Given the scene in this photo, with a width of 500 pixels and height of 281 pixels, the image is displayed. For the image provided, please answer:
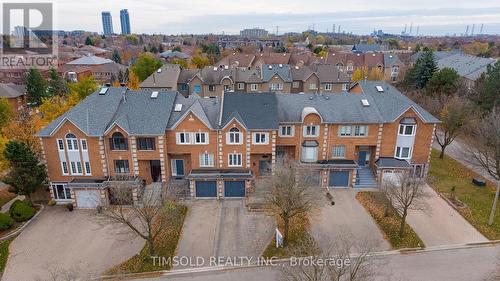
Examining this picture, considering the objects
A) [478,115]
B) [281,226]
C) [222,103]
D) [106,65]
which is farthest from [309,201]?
[106,65]

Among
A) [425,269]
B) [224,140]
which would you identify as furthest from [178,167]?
[425,269]

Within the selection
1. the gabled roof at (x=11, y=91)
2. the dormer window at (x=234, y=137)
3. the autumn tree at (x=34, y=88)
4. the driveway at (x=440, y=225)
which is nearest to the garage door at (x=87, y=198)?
the dormer window at (x=234, y=137)

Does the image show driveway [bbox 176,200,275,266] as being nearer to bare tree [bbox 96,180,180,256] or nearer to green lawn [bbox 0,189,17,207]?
bare tree [bbox 96,180,180,256]

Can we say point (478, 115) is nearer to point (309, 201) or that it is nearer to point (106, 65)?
point (309, 201)

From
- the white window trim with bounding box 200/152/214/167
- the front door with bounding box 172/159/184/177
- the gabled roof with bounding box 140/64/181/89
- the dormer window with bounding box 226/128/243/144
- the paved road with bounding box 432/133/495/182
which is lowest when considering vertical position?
the paved road with bounding box 432/133/495/182

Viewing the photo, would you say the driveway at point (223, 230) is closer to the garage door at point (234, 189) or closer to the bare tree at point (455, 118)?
the garage door at point (234, 189)

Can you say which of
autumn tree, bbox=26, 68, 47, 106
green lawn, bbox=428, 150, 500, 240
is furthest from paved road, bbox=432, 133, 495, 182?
autumn tree, bbox=26, 68, 47, 106

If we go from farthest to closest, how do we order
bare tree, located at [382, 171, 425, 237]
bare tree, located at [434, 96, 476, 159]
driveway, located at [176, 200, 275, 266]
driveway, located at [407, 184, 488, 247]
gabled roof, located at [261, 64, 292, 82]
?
gabled roof, located at [261, 64, 292, 82]
bare tree, located at [434, 96, 476, 159]
driveway, located at [407, 184, 488, 247]
bare tree, located at [382, 171, 425, 237]
driveway, located at [176, 200, 275, 266]
